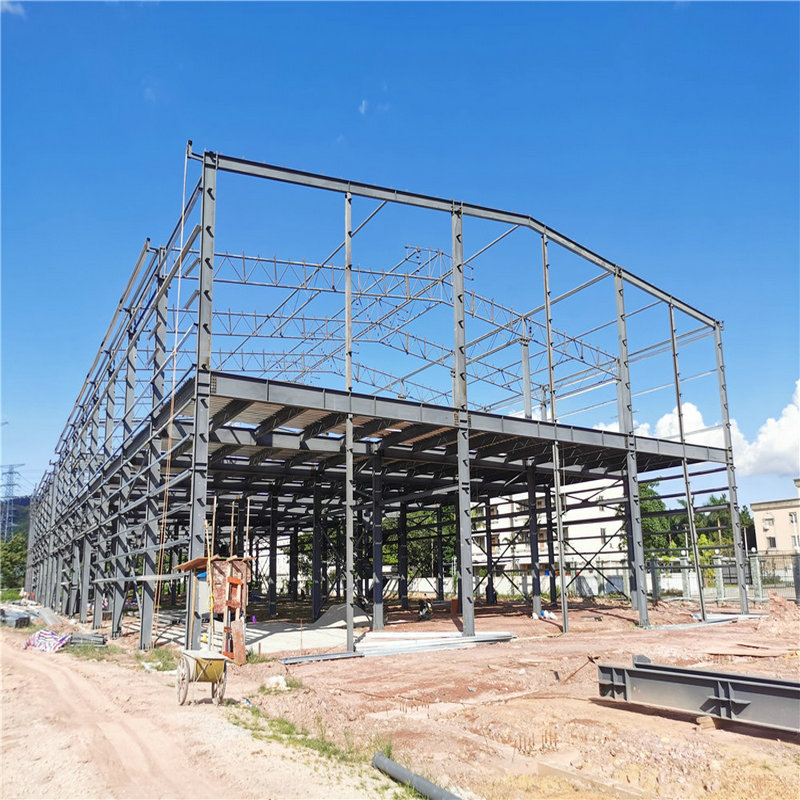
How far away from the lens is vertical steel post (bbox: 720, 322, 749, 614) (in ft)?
94.1

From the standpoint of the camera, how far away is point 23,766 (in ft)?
25.4

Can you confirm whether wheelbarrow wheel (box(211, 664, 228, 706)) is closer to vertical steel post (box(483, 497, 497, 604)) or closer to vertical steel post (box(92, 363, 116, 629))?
vertical steel post (box(92, 363, 116, 629))

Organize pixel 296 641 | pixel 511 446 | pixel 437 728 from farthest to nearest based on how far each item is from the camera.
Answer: pixel 511 446 < pixel 296 641 < pixel 437 728

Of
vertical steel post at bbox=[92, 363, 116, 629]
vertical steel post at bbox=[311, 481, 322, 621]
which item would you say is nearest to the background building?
vertical steel post at bbox=[311, 481, 322, 621]

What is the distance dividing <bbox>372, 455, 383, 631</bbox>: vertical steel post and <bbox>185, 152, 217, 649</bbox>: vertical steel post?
26.2ft

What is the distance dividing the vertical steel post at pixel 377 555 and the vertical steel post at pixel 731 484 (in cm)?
1497

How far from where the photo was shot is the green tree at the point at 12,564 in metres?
84.2

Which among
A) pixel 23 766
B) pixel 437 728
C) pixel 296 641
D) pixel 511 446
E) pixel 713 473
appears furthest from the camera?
pixel 713 473

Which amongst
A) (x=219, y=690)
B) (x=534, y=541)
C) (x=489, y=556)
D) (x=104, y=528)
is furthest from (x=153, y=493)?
(x=489, y=556)

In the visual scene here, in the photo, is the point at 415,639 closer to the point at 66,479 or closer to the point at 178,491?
the point at 178,491

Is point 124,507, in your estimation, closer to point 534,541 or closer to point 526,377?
point 534,541

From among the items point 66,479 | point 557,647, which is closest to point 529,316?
point 557,647

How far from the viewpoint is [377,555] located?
939 inches

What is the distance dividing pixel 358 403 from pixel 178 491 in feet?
47.2
